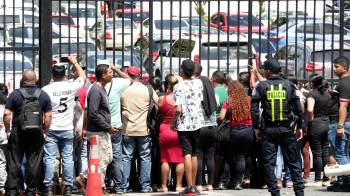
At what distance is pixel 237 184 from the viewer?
15.4 m

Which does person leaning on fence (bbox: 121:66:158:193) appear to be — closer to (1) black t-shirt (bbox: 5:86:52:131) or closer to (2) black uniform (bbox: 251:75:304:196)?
(1) black t-shirt (bbox: 5:86:52:131)

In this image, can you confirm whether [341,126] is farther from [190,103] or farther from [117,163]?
[117,163]

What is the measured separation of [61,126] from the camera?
1446cm

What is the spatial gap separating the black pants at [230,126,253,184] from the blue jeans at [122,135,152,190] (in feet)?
4.18

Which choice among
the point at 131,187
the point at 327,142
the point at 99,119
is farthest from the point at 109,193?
the point at 327,142

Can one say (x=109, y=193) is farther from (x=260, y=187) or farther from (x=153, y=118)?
(x=260, y=187)

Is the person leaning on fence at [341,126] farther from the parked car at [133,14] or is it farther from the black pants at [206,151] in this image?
the parked car at [133,14]

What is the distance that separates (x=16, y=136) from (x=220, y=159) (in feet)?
10.7

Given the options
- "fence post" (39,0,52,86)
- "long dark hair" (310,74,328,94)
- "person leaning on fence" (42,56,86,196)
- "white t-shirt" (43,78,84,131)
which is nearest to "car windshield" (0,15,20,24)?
"fence post" (39,0,52,86)

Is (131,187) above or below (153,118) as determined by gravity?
below

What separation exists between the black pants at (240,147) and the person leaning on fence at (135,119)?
130 cm

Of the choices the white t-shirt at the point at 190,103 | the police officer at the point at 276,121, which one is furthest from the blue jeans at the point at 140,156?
the police officer at the point at 276,121

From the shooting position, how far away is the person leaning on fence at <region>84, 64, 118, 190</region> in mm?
13688

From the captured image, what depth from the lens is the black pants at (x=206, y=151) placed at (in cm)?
1456
